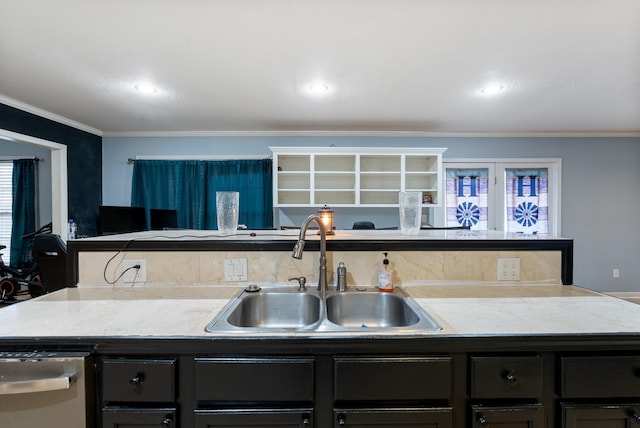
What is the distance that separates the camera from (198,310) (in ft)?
3.57

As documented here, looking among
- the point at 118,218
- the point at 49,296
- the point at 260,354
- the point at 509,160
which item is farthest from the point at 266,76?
the point at 509,160

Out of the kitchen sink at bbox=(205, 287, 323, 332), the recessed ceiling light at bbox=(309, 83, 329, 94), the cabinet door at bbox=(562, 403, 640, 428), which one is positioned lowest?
the cabinet door at bbox=(562, 403, 640, 428)

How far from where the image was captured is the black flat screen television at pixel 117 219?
→ 372 centimetres

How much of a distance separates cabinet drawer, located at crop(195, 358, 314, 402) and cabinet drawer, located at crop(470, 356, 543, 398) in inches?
20.1

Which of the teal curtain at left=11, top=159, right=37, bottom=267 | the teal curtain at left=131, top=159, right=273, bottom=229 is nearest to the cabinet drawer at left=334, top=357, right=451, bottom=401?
the teal curtain at left=131, top=159, right=273, bottom=229

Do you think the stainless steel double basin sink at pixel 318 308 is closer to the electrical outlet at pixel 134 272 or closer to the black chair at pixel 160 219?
the electrical outlet at pixel 134 272

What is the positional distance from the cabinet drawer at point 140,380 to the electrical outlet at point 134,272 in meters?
0.57

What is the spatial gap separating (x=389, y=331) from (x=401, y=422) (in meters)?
0.27

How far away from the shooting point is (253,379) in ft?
2.86

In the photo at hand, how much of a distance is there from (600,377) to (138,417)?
56.0 inches

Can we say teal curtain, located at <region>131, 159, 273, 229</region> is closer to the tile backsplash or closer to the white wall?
the white wall

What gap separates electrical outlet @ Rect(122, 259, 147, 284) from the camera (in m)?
1.38

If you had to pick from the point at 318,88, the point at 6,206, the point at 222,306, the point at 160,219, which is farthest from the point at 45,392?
the point at 6,206

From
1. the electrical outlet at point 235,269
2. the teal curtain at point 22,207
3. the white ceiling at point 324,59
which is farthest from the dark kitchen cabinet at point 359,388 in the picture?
the teal curtain at point 22,207
